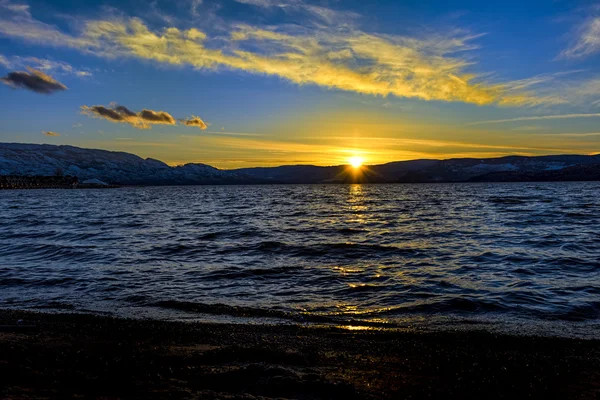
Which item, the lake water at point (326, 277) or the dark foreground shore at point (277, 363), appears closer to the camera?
the dark foreground shore at point (277, 363)

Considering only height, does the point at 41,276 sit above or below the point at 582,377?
below

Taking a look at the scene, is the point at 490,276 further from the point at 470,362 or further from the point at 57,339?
the point at 57,339

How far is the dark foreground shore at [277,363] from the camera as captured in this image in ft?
18.7

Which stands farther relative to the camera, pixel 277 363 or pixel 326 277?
pixel 326 277

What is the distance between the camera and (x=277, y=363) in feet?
22.5

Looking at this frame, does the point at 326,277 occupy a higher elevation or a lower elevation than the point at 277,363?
lower

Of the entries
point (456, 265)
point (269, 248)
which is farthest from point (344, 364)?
point (269, 248)

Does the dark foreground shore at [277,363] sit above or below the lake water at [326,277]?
above

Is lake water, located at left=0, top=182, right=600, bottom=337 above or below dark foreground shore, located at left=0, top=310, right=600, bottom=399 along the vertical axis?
below

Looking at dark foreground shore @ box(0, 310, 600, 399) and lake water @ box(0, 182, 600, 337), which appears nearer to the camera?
dark foreground shore @ box(0, 310, 600, 399)

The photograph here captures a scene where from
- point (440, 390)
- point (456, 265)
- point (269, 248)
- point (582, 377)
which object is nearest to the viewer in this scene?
point (440, 390)

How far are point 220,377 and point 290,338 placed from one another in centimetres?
246

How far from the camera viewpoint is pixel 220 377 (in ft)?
20.2

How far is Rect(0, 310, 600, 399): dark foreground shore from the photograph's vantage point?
5688 millimetres
